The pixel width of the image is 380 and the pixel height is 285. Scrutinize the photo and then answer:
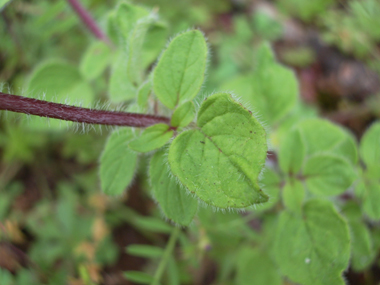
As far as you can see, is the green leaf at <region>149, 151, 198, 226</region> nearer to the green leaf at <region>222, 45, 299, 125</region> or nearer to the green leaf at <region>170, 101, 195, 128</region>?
the green leaf at <region>170, 101, 195, 128</region>

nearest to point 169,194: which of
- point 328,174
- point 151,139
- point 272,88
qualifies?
point 151,139

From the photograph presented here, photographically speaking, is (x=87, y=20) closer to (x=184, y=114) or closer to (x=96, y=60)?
(x=96, y=60)

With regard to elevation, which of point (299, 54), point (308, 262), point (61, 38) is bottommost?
point (308, 262)

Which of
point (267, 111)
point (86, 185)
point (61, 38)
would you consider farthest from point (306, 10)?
point (86, 185)

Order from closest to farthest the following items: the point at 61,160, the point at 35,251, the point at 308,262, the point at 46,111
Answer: the point at 46,111
the point at 308,262
the point at 35,251
the point at 61,160

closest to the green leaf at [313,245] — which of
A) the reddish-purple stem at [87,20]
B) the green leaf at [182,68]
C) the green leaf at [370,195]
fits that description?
the green leaf at [370,195]

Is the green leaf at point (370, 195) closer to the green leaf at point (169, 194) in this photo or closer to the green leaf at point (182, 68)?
the green leaf at point (169, 194)

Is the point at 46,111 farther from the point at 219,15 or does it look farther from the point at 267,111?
the point at 219,15

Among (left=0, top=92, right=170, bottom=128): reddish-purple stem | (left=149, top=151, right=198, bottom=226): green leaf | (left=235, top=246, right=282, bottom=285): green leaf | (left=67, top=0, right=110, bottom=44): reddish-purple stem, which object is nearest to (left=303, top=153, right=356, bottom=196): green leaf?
(left=235, top=246, right=282, bottom=285): green leaf
